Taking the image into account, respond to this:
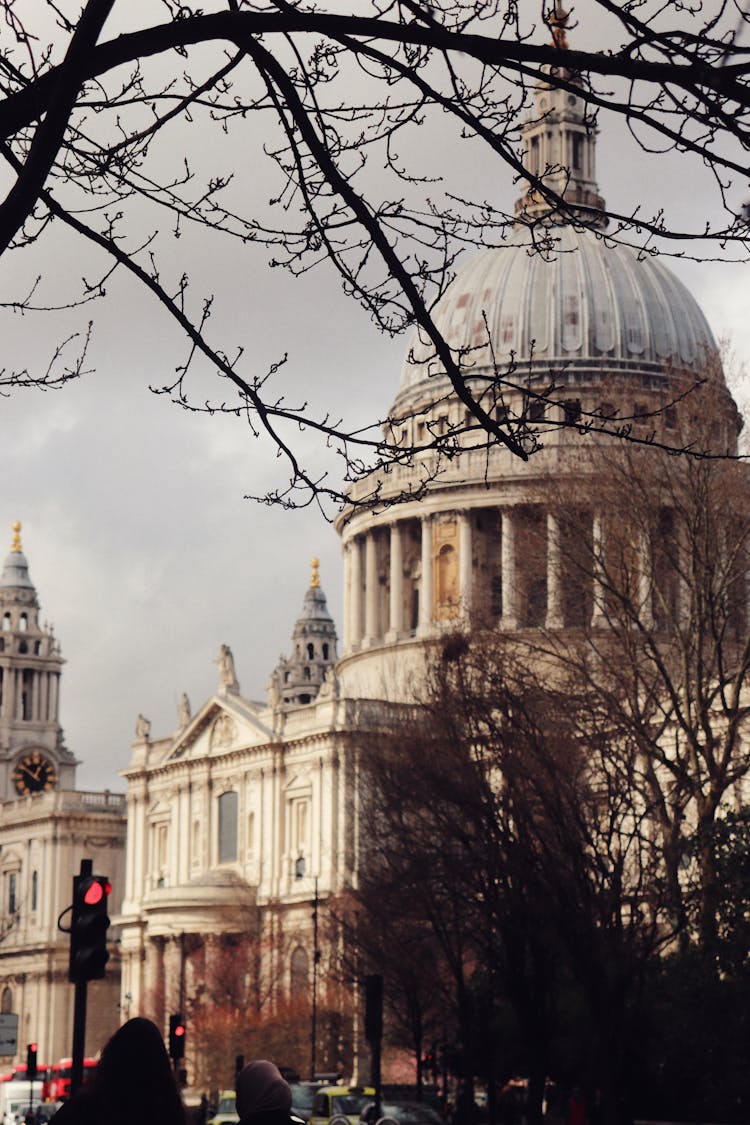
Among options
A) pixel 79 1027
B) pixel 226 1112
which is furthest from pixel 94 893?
pixel 226 1112

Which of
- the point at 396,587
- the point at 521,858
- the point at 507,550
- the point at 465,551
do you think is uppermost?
the point at 465,551

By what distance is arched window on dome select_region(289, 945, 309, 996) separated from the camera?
311 ft

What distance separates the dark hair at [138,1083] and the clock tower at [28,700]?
505 feet

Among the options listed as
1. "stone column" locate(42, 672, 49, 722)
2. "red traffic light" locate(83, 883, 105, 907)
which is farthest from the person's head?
"stone column" locate(42, 672, 49, 722)

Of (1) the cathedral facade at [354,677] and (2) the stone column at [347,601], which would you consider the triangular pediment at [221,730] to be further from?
(2) the stone column at [347,601]

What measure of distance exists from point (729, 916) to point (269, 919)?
63144mm

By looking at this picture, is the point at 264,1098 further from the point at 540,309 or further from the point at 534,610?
the point at 540,309

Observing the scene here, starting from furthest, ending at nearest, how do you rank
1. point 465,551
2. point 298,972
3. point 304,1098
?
1. point 465,551
2. point 298,972
3. point 304,1098

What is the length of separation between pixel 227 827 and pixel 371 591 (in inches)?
526

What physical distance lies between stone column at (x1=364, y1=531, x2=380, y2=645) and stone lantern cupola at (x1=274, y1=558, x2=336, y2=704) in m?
71.6

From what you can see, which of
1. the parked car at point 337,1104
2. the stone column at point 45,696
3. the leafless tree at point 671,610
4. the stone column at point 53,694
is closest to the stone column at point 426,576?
the leafless tree at point 671,610

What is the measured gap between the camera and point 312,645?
194 metres

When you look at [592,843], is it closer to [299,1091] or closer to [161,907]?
[299,1091]

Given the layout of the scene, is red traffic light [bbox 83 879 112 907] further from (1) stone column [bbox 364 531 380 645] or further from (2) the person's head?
(1) stone column [bbox 364 531 380 645]
